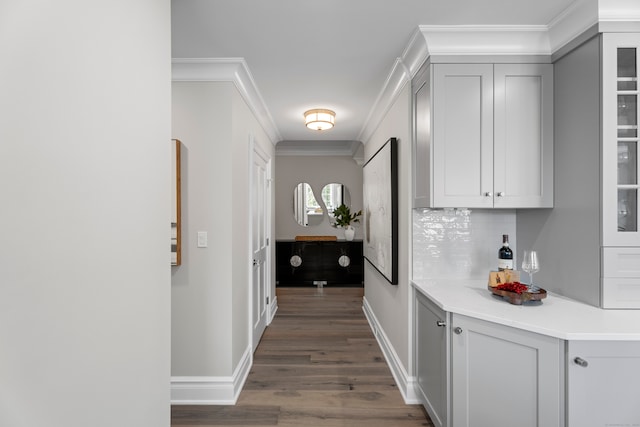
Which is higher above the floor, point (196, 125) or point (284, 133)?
point (284, 133)

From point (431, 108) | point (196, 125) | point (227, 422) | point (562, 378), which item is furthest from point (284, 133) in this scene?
point (562, 378)

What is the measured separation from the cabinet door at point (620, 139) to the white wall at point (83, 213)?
2.15 m

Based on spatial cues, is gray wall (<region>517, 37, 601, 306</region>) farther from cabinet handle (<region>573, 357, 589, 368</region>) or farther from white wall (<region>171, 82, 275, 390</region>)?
white wall (<region>171, 82, 275, 390</region>)

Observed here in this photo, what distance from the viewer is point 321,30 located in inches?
79.0

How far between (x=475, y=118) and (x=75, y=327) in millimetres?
2234

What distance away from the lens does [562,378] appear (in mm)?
1438

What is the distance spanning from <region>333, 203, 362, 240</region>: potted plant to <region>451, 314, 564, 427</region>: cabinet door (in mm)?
3834

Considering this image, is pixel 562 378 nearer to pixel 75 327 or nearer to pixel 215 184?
pixel 75 327

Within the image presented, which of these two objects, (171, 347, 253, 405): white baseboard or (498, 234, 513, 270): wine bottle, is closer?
(498, 234, 513, 270): wine bottle

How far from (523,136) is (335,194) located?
4.03 meters

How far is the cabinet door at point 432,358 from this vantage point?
1.84m

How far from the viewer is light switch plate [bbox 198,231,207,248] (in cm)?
243

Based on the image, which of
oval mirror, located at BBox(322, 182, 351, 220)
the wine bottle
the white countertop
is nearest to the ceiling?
the wine bottle

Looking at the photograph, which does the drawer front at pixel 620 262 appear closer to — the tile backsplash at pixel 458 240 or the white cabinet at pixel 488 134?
the white cabinet at pixel 488 134
